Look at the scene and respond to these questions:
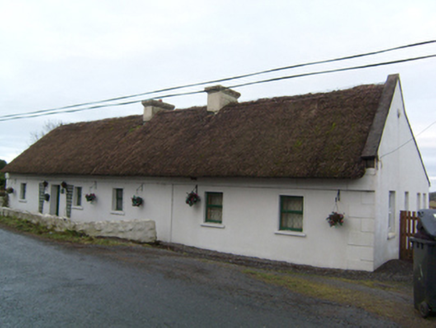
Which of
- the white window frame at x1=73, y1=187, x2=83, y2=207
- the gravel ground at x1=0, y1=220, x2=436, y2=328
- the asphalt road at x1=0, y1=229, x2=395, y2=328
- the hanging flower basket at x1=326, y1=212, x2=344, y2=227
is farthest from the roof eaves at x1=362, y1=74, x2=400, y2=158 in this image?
the white window frame at x1=73, y1=187, x2=83, y2=207

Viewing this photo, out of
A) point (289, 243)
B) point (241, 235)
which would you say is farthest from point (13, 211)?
point (289, 243)

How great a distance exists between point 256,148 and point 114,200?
307 inches

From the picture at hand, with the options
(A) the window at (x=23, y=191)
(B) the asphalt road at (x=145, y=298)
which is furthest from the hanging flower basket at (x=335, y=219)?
(A) the window at (x=23, y=191)

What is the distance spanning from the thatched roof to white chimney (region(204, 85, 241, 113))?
330 millimetres

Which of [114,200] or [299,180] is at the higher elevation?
[299,180]

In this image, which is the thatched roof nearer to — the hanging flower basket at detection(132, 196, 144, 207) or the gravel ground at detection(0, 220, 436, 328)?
the hanging flower basket at detection(132, 196, 144, 207)

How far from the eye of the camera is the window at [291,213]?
1209 centimetres

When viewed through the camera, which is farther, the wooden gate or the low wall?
the low wall

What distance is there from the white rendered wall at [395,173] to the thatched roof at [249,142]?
2.96 feet

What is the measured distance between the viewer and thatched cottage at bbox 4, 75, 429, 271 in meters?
11.0

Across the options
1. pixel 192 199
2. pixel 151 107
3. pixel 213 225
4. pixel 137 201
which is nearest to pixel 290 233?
pixel 213 225

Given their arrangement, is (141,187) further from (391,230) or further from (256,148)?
(391,230)

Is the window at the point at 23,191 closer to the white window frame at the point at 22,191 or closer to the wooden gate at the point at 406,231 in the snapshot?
the white window frame at the point at 22,191

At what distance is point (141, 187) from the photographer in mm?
16266
